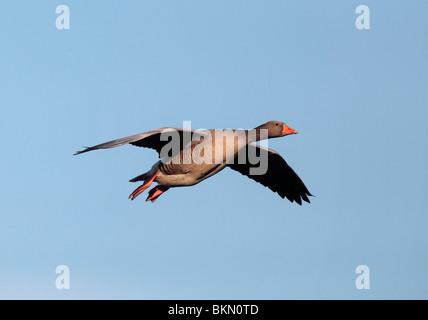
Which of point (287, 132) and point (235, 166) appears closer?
A: point (287, 132)

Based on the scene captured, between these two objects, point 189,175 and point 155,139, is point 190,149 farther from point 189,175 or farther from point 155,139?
point 155,139

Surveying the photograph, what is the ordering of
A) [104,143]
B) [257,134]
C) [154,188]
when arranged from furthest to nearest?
[154,188] < [257,134] < [104,143]

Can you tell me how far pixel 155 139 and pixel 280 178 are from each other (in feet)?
12.8

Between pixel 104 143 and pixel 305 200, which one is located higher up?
pixel 104 143

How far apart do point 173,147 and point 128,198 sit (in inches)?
58.2

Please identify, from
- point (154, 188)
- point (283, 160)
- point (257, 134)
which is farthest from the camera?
point (283, 160)

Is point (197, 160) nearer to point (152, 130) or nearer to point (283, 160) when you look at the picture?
point (152, 130)

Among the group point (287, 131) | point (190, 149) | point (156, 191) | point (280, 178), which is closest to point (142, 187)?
point (156, 191)

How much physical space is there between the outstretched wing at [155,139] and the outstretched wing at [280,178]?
95.9 inches

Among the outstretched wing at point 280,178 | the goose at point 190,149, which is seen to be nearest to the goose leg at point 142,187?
the goose at point 190,149

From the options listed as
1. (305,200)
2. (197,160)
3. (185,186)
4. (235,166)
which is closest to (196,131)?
(197,160)

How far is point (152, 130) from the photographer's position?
14086mm

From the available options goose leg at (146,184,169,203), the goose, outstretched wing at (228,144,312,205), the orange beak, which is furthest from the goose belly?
outstretched wing at (228,144,312,205)

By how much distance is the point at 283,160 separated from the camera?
17.5 meters
